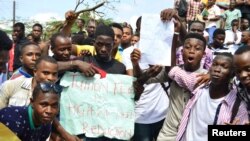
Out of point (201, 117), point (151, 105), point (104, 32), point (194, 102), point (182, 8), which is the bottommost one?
point (151, 105)

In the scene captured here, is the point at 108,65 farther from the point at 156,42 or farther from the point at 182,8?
the point at 182,8

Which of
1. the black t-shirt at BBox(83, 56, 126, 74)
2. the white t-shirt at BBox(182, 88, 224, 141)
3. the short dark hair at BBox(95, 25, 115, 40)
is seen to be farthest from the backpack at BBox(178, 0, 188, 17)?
the white t-shirt at BBox(182, 88, 224, 141)

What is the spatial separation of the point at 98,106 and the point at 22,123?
1377 millimetres

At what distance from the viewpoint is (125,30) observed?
8.43 meters

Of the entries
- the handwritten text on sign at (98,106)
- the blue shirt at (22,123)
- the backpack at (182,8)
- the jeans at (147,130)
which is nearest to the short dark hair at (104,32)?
the handwritten text on sign at (98,106)

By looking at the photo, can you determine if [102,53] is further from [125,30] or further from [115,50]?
[125,30]

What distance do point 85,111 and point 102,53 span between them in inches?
24.6

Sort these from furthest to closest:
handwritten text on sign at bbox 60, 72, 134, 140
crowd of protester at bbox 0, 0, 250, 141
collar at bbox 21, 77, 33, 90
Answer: handwritten text on sign at bbox 60, 72, 134, 140 → collar at bbox 21, 77, 33, 90 → crowd of protester at bbox 0, 0, 250, 141

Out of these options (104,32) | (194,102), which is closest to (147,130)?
(104,32)

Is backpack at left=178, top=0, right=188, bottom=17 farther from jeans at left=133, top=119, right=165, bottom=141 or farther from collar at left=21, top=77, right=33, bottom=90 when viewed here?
collar at left=21, top=77, right=33, bottom=90

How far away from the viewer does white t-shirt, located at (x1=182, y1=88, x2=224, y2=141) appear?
4.29m

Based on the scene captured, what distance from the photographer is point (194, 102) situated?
4492 millimetres

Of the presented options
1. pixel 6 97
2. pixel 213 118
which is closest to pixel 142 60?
pixel 213 118

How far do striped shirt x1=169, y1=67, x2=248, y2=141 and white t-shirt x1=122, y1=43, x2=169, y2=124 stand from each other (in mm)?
1128
